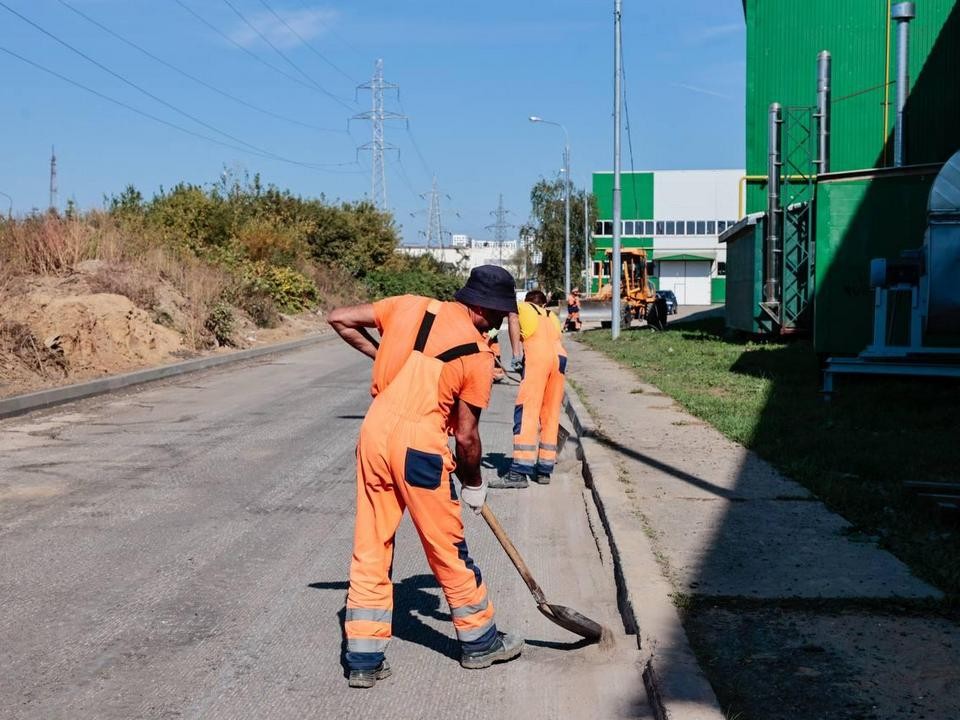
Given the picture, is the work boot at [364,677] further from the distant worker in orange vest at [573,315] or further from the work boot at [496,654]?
the distant worker in orange vest at [573,315]

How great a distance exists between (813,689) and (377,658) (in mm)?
1726

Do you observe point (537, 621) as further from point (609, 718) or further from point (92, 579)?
point (92, 579)

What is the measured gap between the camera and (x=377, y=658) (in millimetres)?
4492

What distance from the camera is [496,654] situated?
15.7ft

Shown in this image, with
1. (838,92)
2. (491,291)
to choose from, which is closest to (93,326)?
(491,291)

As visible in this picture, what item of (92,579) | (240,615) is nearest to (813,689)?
(240,615)

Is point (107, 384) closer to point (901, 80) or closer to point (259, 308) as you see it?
point (259, 308)

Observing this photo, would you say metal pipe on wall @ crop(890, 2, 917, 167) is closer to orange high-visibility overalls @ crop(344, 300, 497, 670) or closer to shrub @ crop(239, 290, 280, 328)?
shrub @ crop(239, 290, 280, 328)

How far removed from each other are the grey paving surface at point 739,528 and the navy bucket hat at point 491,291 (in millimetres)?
1953

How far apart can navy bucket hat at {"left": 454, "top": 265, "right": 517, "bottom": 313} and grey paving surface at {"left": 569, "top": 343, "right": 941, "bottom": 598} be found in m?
1.95

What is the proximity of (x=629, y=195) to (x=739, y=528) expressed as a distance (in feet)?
251

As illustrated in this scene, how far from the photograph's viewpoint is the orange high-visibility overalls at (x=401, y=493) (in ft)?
14.1

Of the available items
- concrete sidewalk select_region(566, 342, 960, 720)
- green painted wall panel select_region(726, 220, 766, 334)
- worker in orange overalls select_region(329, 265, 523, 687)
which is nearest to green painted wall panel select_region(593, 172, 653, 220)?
green painted wall panel select_region(726, 220, 766, 334)

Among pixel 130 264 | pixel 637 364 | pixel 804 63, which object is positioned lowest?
pixel 637 364
